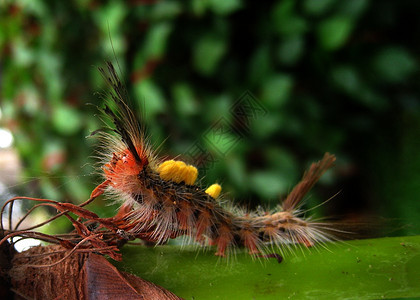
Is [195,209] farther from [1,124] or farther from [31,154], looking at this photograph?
[1,124]

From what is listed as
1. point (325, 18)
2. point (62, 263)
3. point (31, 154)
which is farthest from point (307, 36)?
point (62, 263)

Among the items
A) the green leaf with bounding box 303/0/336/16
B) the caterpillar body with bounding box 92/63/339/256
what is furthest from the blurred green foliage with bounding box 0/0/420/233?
the caterpillar body with bounding box 92/63/339/256

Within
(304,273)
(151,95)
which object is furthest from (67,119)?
(304,273)

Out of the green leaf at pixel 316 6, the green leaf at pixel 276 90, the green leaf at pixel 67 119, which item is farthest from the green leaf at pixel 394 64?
the green leaf at pixel 67 119

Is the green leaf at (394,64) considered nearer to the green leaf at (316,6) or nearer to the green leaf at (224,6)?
the green leaf at (316,6)

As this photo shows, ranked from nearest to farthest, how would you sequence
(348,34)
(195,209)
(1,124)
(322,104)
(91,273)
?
(91,273)
(195,209)
(348,34)
(322,104)
(1,124)

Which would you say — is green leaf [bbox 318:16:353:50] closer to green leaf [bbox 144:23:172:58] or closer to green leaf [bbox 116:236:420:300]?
green leaf [bbox 144:23:172:58]

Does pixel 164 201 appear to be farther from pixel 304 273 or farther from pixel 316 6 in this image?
pixel 316 6
